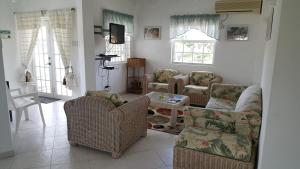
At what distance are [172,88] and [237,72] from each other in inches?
69.8

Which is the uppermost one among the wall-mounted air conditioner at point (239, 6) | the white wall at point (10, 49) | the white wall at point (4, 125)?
the wall-mounted air conditioner at point (239, 6)

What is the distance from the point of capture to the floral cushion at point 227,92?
3.97 m

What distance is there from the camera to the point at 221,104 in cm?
361

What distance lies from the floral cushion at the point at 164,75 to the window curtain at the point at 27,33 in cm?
323

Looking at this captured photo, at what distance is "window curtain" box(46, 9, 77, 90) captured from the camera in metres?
4.75

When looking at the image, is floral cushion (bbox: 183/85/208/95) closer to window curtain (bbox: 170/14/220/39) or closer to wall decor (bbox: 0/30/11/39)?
window curtain (bbox: 170/14/220/39)

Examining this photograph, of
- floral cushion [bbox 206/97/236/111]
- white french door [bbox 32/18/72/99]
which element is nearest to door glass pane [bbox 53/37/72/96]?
white french door [bbox 32/18/72/99]

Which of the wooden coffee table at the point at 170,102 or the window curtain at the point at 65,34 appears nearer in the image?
the wooden coffee table at the point at 170,102

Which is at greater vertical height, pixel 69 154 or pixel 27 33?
pixel 27 33

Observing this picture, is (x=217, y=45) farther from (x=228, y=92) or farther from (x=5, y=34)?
(x=5, y=34)

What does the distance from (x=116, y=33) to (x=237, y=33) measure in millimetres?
2998

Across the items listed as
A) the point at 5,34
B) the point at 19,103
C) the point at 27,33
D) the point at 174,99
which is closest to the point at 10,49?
the point at 5,34

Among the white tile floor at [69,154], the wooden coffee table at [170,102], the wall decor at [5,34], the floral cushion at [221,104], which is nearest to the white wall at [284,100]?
the white tile floor at [69,154]

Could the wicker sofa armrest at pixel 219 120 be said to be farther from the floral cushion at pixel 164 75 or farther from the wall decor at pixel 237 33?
the wall decor at pixel 237 33
